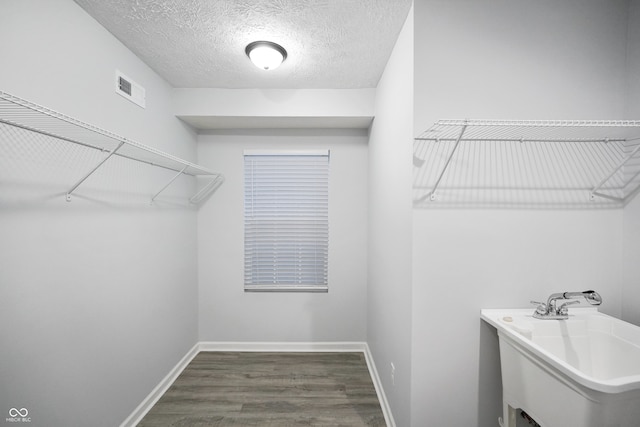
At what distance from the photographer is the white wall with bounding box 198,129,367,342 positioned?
2701mm

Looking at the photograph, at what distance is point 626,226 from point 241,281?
2.89m

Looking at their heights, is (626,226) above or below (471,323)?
above

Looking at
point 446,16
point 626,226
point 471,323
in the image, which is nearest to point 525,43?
point 446,16

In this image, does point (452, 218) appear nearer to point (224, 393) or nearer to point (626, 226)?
point (626, 226)

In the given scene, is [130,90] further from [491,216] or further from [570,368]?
[570,368]

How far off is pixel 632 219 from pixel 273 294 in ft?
8.79

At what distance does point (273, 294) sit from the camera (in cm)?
273

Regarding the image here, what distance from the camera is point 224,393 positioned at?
2082 mm

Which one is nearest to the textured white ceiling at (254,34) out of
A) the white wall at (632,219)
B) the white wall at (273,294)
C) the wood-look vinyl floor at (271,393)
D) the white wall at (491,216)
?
the white wall at (491,216)

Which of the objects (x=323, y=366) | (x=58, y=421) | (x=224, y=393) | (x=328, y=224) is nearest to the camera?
(x=58, y=421)

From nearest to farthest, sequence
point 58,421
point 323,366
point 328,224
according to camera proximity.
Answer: point 58,421 → point 323,366 → point 328,224

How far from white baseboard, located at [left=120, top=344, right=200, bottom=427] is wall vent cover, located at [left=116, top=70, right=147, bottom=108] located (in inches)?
85.3

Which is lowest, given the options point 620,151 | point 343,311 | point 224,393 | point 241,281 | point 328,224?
Result: point 224,393

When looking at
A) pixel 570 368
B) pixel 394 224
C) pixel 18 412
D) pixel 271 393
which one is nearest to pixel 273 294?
pixel 271 393
